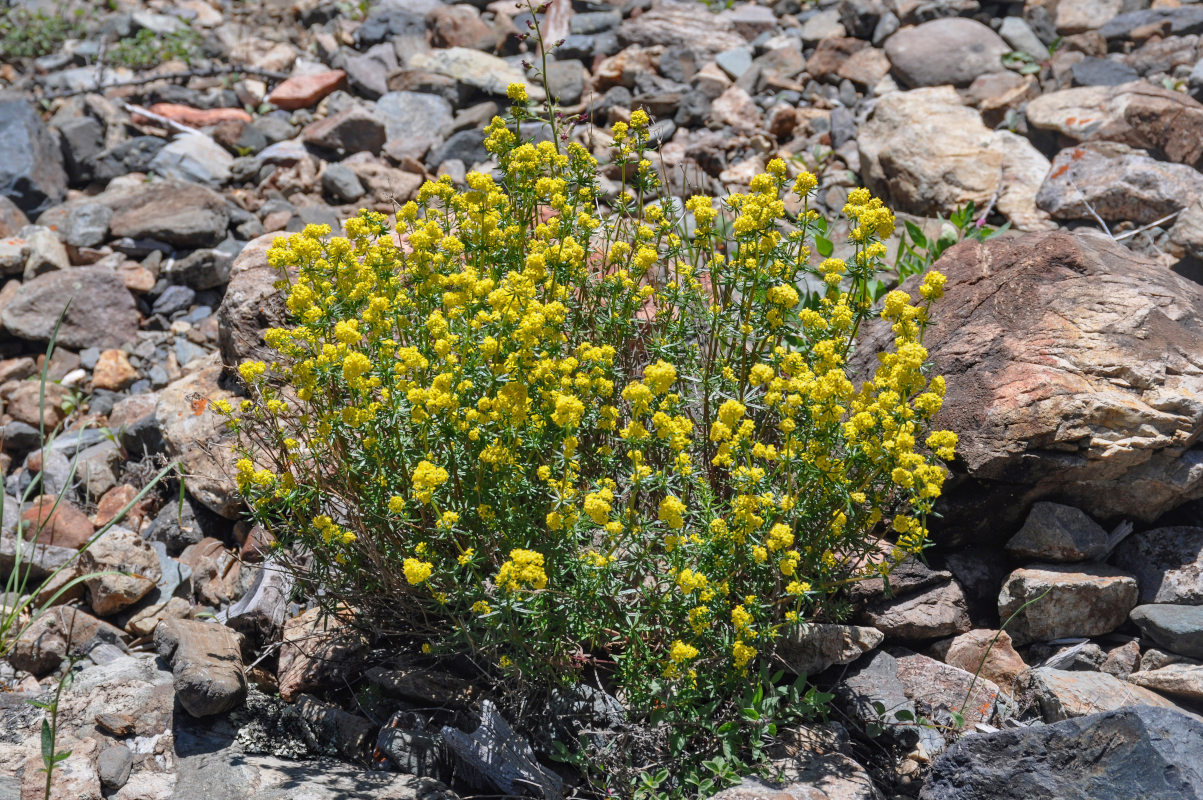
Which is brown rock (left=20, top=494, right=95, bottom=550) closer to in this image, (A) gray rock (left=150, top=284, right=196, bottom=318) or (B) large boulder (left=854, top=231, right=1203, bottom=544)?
(A) gray rock (left=150, top=284, right=196, bottom=318)

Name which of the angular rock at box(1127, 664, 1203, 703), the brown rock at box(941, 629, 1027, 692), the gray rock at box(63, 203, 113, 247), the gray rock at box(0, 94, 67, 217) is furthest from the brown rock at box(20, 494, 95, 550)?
the angular rock at box(1127, 664, 1203, 703)

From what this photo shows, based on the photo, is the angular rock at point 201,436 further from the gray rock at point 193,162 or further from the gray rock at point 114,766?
the gray rock at point 193,162

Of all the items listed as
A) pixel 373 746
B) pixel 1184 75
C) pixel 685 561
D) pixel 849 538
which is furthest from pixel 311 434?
pixel 1184 75

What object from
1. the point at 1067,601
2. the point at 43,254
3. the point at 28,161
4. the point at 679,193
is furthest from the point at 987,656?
the point at 28,161

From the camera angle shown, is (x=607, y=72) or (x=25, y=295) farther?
(x=607, y=72)

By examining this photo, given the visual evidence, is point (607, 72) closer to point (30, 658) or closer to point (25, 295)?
point (25, 295)

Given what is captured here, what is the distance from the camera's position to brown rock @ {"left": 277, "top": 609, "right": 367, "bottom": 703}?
422 cm

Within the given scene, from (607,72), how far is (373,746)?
23.2 ft

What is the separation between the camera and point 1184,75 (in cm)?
786

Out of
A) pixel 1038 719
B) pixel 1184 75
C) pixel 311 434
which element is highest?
pixel 1184 75

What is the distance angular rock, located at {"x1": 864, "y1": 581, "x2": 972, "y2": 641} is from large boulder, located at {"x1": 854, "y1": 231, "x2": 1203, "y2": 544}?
0.95 ft

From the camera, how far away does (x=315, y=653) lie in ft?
14.1

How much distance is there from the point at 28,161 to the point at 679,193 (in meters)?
5.53

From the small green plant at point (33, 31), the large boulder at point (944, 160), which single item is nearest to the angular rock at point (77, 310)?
the small green plant at point (33, 31)
